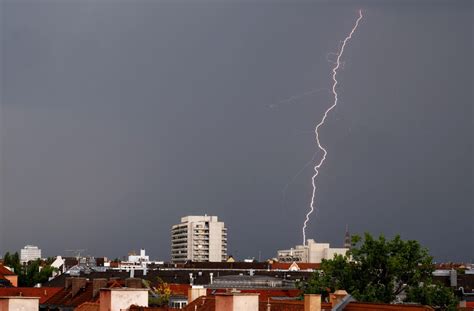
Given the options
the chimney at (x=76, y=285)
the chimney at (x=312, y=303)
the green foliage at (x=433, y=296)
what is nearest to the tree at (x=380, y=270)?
the green foliage at (x=433, y=296)

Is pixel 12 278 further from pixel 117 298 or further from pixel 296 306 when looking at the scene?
pixel 296 306

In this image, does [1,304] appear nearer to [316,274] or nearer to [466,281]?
[316,274]

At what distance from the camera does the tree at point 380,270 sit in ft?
233

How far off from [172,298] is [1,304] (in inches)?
2153

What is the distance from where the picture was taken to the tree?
70938 millimetres

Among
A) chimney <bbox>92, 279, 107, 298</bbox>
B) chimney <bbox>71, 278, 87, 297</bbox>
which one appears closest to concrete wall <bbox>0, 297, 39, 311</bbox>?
chimney <bbox>92, 279, 107, 298</bbox>

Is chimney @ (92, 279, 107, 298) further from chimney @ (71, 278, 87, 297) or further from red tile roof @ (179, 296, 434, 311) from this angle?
red tile roof @ (179, 296, 434, 311)

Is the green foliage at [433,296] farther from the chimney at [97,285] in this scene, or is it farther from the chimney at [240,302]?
the chimney at [240,302]

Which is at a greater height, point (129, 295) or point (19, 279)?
point (19, 279)

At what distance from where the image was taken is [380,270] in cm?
7225

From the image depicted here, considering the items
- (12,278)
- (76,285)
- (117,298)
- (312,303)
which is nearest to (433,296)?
(312,303)

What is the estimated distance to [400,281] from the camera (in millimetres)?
71812

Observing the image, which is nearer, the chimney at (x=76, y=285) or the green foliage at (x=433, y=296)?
the green foliage at (x=433, y=296)

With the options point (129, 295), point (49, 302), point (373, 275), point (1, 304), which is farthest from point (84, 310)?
point (49, 302)
